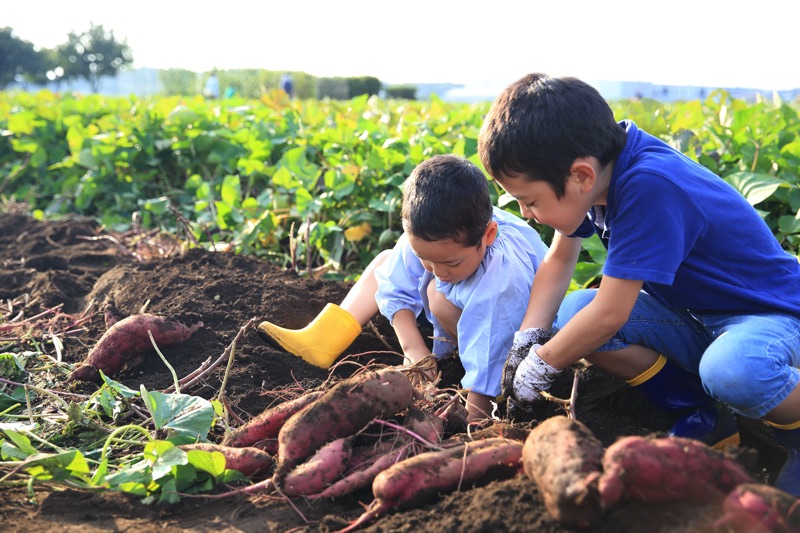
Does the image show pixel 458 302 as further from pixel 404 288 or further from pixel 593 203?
pixel 593 203

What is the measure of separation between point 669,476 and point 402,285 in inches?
61.5

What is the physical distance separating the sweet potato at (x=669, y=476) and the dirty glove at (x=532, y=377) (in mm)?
768

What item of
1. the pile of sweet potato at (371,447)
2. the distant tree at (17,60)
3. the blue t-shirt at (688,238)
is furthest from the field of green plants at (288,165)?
the distant tree at (17,60)

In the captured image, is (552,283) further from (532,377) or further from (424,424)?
(424,424)

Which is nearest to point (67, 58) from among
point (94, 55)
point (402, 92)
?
point (94, 55)

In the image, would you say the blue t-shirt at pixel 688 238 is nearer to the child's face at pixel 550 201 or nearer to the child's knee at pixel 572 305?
the child's face at pixel 550 201

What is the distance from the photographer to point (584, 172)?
6.36 feet

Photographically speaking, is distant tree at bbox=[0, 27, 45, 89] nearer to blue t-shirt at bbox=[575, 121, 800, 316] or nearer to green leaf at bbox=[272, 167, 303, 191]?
green leaf at bbox=[272, 167, 303, 191]

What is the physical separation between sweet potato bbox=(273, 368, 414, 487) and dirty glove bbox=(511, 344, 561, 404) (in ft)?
1.31

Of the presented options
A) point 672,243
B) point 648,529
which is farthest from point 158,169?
point 648,529

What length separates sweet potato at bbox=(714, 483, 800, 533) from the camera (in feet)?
4.02

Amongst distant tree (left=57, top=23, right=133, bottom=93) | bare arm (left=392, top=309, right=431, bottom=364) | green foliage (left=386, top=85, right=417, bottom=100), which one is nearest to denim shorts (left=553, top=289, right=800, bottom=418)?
bare arm (left=392, top=309, right=431, bottom=364)

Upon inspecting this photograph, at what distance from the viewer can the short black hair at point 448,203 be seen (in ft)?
7.40

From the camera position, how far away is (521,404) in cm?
225
